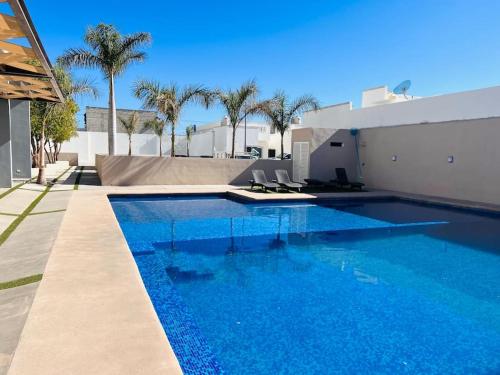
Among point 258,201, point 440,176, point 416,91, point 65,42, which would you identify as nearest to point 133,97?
point 65,42

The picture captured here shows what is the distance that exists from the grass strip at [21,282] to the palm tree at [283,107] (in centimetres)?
1435

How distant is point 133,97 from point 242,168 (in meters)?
5.83

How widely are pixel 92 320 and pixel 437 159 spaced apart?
47.0 ft

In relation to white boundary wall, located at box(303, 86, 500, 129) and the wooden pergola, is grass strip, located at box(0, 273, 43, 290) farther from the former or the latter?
white boundary wall, located at box(303, 86, 500, 129)

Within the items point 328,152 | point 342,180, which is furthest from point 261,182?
point 328,152

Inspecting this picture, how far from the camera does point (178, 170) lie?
1562 centimetres

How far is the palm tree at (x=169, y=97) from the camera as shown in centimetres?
1554

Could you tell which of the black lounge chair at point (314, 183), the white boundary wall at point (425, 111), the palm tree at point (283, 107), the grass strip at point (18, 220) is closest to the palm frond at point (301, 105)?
the palm tree at point (283, 107)

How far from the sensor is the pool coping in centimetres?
253

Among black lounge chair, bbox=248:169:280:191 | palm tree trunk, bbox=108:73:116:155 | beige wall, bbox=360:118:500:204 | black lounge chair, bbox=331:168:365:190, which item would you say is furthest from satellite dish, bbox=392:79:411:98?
palm tree trunk, bbox=108:73:116:155

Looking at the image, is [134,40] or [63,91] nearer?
[63,91]

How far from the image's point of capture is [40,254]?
5.45 metres

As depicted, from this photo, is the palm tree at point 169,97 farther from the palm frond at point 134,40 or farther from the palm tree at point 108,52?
the palm frond at point 134,40

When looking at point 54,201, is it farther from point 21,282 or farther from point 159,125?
point 159,125
